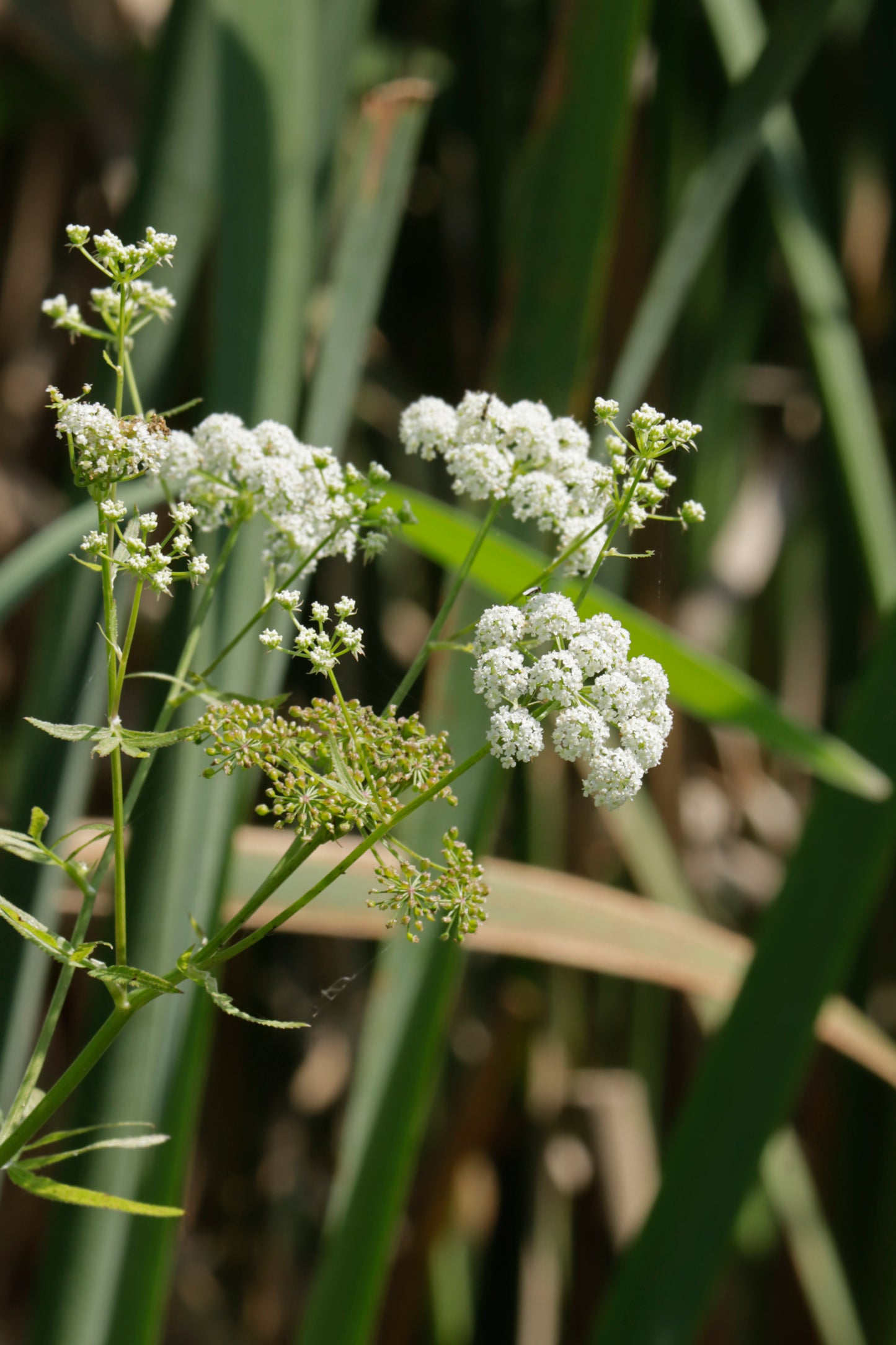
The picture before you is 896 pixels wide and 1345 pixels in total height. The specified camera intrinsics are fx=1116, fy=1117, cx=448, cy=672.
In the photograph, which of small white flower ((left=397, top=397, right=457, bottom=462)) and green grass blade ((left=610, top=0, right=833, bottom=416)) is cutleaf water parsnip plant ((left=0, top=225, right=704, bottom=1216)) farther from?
green grass blade ((left=610, top=0, right=833, bottom=416))

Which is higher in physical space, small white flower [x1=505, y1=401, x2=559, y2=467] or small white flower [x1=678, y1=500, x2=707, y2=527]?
small white flower [x1=505, y1=401, x2=559, y2=467]

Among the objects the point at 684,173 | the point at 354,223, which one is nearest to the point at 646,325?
the point at 354,223

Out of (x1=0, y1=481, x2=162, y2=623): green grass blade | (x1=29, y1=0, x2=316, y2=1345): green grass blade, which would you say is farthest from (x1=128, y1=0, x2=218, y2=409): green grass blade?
(x1=0, y1=481, x2=162, y2=623): green grass blade

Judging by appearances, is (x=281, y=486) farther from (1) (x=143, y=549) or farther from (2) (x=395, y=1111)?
(2) (x=395, y=1111)

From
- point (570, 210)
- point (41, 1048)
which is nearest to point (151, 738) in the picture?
Answer: point (41, 1048)

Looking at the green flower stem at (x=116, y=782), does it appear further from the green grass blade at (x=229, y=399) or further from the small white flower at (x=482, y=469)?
the green grass blade at (x=229, y=399)

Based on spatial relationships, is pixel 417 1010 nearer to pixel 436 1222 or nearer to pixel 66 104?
pixel 436 1222
